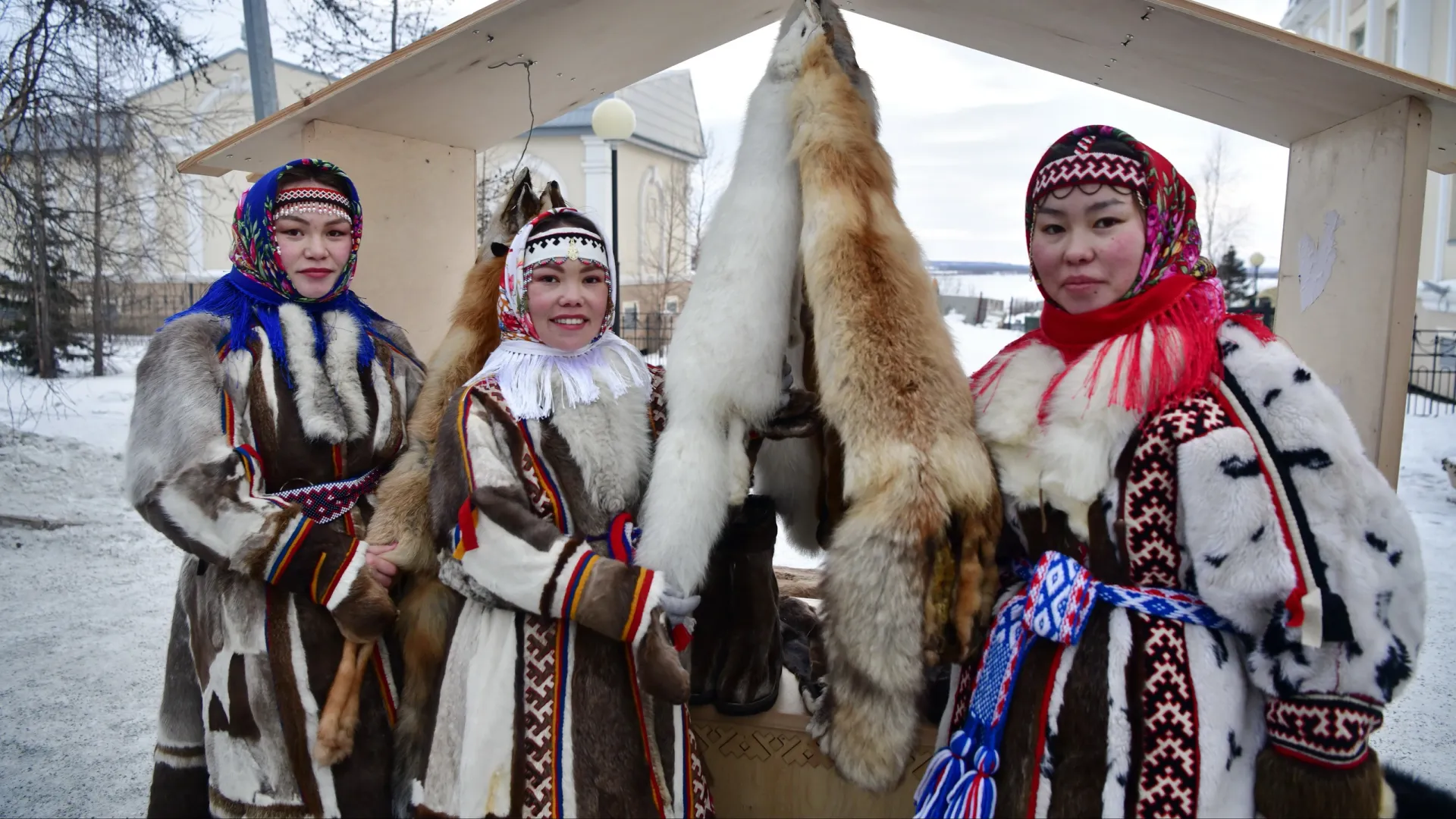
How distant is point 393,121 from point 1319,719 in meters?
3.16

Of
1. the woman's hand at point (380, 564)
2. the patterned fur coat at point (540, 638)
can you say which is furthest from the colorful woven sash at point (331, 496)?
the patterned fur coat at point (540, 638)

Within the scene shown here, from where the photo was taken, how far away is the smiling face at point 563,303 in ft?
6.45

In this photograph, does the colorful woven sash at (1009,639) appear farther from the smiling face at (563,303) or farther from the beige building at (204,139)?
the beige building at (204,139)

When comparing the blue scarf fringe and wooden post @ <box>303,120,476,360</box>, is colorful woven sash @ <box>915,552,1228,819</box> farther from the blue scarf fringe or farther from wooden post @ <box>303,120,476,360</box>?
wooden post @ <box>303,120,476,360</box>

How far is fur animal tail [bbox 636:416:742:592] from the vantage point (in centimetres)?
179

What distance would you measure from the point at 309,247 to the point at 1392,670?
246 centimetres

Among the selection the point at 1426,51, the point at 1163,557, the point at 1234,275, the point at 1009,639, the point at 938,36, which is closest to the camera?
the point at 1163,557

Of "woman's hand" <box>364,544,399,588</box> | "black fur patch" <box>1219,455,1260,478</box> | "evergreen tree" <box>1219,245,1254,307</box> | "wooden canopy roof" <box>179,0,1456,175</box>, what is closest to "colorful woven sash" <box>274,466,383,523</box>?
"woman's hand" <box>364,544,399,588</box>

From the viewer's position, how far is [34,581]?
5348 millimetres

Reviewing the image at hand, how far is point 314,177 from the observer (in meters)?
2.18

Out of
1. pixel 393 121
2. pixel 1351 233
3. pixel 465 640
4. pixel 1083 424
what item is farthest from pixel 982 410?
pixel 393 121

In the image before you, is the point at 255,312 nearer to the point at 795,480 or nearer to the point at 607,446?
the point at 607,446

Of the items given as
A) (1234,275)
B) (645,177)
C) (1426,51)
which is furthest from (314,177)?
(1234,275)

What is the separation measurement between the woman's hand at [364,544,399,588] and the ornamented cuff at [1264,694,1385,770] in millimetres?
1874
